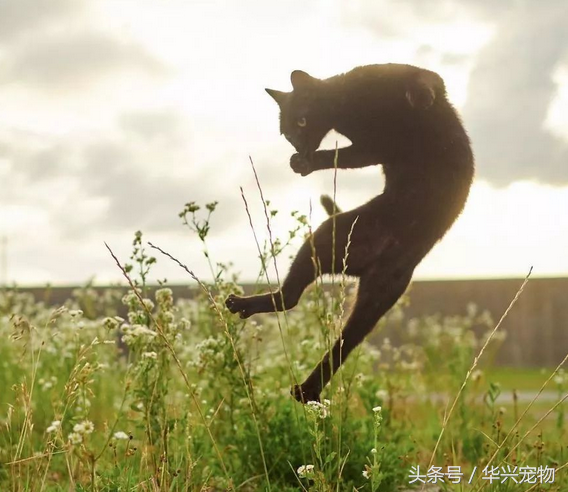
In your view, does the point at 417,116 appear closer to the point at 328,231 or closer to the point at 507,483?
the point at 328,231

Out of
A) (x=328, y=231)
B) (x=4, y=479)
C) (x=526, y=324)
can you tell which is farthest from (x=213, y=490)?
(x=526, y=324)

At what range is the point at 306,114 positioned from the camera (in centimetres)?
363

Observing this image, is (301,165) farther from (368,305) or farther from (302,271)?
(368,305)

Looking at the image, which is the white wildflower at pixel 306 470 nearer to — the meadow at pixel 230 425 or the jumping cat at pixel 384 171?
the meadow at pixel 230 425

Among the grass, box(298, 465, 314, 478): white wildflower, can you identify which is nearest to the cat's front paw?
box(298, 465, 314, 478): white wildflower

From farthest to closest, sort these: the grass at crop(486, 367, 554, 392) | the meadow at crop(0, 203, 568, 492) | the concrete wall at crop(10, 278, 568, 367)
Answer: the concrete wall at crop(10, 278, 568, 367) → the grass at crop(486, 367, 554, 392) → the meadow at crop(0, 203, 568, 492)

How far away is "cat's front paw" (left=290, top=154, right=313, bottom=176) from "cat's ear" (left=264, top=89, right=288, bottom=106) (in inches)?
16.0

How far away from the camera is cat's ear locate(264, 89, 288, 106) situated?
3.83 metres

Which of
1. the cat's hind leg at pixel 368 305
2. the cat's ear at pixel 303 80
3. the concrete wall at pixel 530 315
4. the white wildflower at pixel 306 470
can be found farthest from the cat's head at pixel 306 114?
the concrete wall at pixel 530 315

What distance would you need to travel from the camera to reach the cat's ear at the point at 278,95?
383 centimetres

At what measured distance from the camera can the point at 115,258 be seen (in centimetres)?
302

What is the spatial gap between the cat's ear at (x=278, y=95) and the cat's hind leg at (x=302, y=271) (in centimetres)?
81

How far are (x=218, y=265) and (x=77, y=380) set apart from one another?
1550 mm

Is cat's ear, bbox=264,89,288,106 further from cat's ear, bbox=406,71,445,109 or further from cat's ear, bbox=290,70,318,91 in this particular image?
cat's ear, bbox=406,71,445,109
